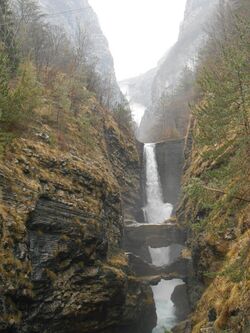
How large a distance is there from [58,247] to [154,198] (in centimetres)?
2402

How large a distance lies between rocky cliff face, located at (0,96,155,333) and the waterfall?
15637mm

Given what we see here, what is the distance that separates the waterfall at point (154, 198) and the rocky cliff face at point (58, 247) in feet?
51.3

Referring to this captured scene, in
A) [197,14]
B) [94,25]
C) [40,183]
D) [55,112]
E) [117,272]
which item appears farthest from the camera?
[94,25]

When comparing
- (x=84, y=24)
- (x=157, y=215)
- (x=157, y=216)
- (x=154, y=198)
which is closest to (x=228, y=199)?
(x=157, y=216)

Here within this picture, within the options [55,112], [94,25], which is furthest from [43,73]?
[94,25]

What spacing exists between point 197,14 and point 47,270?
111 meters

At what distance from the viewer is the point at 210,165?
21.0m

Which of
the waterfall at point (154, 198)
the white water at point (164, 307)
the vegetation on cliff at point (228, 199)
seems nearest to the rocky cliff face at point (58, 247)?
the vegetation on cliff at point (228, 199)

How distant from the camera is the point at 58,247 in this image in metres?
15.0

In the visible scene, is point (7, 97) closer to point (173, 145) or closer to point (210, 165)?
point (210, 165)

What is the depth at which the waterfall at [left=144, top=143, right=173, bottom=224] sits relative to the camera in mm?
36875

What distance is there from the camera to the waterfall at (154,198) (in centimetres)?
3688

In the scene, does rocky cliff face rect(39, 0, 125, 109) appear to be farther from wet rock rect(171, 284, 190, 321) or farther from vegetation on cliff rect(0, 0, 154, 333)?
vegetation on cliff rect(0, 0, 154, 333)

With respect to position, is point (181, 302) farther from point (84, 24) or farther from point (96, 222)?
point (84, 24)
